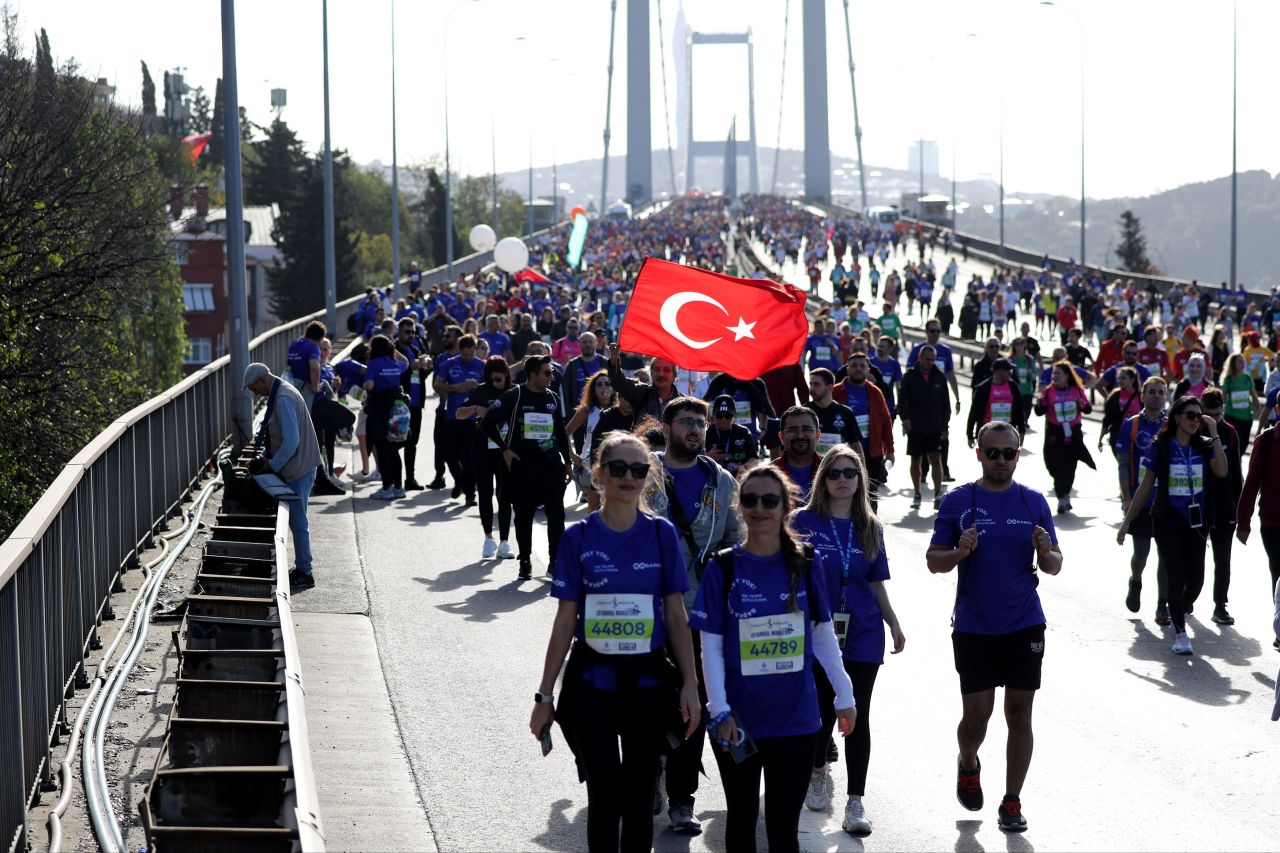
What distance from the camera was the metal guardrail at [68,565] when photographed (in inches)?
257

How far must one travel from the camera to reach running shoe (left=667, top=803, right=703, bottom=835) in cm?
720

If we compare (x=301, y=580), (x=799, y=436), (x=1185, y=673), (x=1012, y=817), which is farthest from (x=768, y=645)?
(x=301, y=580)

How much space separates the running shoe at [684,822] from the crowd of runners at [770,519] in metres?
0.02

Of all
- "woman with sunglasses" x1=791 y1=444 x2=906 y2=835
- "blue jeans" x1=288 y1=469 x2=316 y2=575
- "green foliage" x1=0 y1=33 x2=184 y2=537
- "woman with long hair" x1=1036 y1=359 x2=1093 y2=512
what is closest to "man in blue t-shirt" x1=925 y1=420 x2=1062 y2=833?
"woman with sunglasses" x1=791 y1=444 x2=906 y2=835

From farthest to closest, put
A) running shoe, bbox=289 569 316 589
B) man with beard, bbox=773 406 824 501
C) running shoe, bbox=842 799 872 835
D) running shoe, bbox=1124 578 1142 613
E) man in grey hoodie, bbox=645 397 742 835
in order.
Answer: running shoe, bbox=289 569 316 589, running shoe, bbox=1124 578 1142 613, man with beard, bbox=773 406 824 501, man in grey hoodie, bbox=645 397 742 835, running shoe, bbox=842 799 872 835

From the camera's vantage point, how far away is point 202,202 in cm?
9075

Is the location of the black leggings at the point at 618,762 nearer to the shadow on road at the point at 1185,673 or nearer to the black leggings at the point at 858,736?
the black leggings at the point at 858,736

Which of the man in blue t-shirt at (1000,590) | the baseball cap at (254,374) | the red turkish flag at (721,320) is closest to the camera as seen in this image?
the man in blue t-shirt at (1000,590)

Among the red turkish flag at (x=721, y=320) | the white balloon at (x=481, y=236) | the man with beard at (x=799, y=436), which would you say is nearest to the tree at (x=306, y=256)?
the white balloon at (x=481, y=236)

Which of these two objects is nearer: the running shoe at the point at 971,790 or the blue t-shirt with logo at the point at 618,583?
the blue t-shirt with logo at the point at 618,583

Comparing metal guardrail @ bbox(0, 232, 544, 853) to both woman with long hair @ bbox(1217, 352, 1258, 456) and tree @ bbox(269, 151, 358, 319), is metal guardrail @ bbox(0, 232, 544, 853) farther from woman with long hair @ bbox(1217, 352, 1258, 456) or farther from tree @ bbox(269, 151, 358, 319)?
tree @ bbox(269, 151, 358, 319)

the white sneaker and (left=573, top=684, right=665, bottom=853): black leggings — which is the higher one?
(left=573, top=684, right=665, bottom=853): black leggings

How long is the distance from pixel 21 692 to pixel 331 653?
12.9ft

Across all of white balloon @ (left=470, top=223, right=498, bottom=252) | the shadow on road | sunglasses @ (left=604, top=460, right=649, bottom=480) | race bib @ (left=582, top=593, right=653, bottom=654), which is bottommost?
the shadow on road
